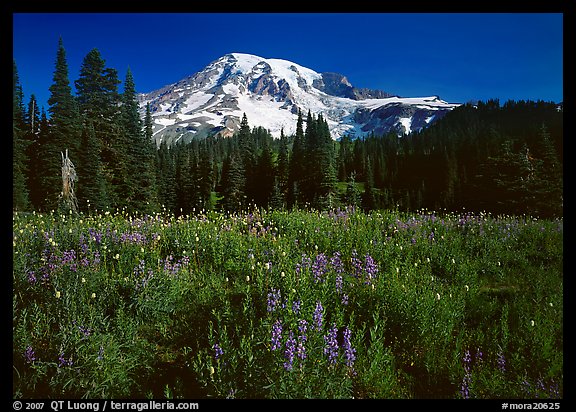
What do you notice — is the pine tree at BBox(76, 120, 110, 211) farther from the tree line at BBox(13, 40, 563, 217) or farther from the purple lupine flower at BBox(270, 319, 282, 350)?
the purple lupine flower at BBox(270, 319, 282, 350)

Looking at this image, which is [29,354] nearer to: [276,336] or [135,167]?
[276,336]

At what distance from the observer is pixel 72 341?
3125 millimetres

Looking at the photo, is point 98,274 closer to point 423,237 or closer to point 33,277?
point 33,277

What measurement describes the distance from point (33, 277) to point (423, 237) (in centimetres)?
754

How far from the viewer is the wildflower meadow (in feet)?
9.54

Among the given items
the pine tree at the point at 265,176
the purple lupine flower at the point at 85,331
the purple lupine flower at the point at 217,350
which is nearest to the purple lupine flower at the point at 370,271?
the purple lupine flower at the point at 217,350

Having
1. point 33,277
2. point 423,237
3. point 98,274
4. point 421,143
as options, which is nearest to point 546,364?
point 423,237

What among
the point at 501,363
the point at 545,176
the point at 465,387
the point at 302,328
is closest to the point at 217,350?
the point at 302,328

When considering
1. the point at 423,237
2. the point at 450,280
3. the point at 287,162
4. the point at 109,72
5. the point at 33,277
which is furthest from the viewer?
the point at 287,162

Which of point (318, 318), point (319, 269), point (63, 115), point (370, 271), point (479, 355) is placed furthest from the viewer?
point (63, 115)

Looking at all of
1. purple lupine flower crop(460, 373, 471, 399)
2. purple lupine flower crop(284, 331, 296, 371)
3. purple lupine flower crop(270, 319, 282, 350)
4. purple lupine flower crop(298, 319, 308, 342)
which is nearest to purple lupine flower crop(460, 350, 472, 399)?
purple lupine flower crop(460, 373, 471, 399)

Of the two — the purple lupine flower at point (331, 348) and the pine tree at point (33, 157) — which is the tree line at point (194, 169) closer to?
the pine tree at point (33, 157)

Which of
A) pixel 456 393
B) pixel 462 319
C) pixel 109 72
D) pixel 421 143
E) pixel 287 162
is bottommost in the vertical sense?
pixel 456 393

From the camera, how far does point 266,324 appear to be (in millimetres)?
3154
